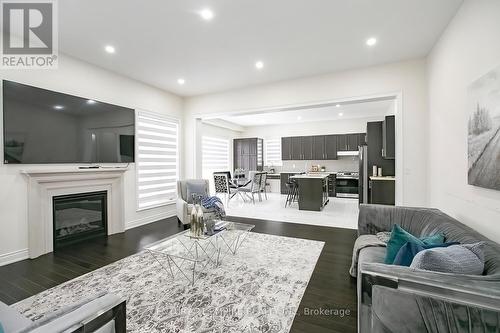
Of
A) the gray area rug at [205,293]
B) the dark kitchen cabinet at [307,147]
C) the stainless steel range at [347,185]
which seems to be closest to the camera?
the gray area rug at [205,293]

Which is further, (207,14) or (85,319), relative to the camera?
(207,14)

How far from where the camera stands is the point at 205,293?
211cm

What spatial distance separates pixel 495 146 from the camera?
1.68 metres

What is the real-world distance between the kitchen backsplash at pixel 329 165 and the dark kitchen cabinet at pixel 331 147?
375 millimetres

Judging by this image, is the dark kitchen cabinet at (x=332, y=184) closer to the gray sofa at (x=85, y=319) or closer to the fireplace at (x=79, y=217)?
the fireplace at (x=79, y=217)

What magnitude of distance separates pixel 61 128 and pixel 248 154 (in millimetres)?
6551

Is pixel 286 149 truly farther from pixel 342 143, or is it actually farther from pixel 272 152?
pixel 342 143

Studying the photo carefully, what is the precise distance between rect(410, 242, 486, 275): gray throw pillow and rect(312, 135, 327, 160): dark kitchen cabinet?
7210mm

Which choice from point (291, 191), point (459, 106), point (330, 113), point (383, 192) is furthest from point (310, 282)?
point (330, 113)

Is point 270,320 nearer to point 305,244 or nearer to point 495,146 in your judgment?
point 305,244

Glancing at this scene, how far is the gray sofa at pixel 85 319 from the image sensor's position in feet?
2.72

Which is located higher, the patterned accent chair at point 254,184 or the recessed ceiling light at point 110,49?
the recessed ceiling light at point 110,49

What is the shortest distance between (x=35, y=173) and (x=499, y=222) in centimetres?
495

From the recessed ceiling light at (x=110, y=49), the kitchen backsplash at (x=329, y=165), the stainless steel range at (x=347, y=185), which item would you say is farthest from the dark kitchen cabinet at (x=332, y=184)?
the recessed ceiling light at (x=110, y=49)
